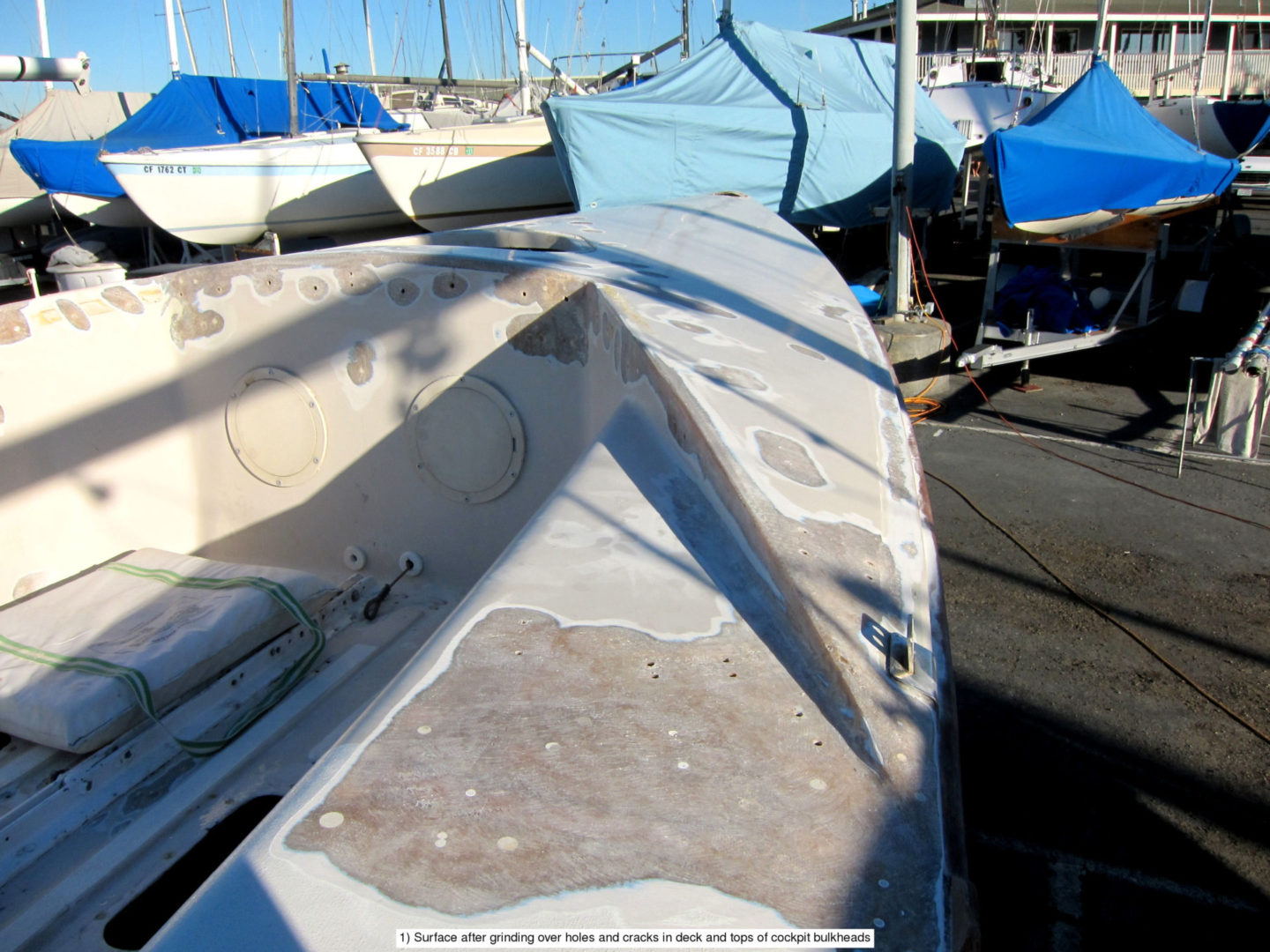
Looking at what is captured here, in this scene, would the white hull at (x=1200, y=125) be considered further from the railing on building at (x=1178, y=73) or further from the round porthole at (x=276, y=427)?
the round porthole at (x=276, y=427)

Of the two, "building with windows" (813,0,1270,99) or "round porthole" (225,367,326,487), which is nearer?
"round porthole" (225,367,326,487)

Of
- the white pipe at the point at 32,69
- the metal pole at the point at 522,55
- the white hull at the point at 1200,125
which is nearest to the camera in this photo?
the white pipe at the point at 32,69

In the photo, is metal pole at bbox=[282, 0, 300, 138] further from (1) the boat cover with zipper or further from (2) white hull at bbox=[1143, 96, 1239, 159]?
(2) white hull at bbox=[1143, 96, 1239, 159]

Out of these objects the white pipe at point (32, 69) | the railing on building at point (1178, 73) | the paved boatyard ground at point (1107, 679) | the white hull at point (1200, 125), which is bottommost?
the paved boatyard ground at point (1107, 679)

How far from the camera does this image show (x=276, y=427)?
3.18 m

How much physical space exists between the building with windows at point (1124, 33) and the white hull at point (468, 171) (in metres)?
15.0

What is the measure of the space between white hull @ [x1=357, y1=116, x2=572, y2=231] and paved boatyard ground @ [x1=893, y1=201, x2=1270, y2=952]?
7.25m

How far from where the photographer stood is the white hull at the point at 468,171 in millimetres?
10500

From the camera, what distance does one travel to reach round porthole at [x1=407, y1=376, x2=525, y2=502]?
290cm

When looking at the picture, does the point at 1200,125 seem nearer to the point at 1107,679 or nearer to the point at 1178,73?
the point at 1107,679

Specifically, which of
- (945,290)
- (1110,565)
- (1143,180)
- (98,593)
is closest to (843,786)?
(98,593)

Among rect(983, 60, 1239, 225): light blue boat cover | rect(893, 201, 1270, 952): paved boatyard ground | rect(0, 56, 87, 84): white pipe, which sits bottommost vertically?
rect(893, 201, 1270, 952): paved boatyard ground

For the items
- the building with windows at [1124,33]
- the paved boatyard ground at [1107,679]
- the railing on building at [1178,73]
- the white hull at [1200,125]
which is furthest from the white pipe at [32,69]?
the building with windows at [1124,33]

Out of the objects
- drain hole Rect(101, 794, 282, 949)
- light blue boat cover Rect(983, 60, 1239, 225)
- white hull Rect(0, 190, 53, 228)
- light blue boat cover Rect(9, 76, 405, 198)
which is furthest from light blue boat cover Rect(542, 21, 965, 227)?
white hull Rect(0, 190, 53, 228)
